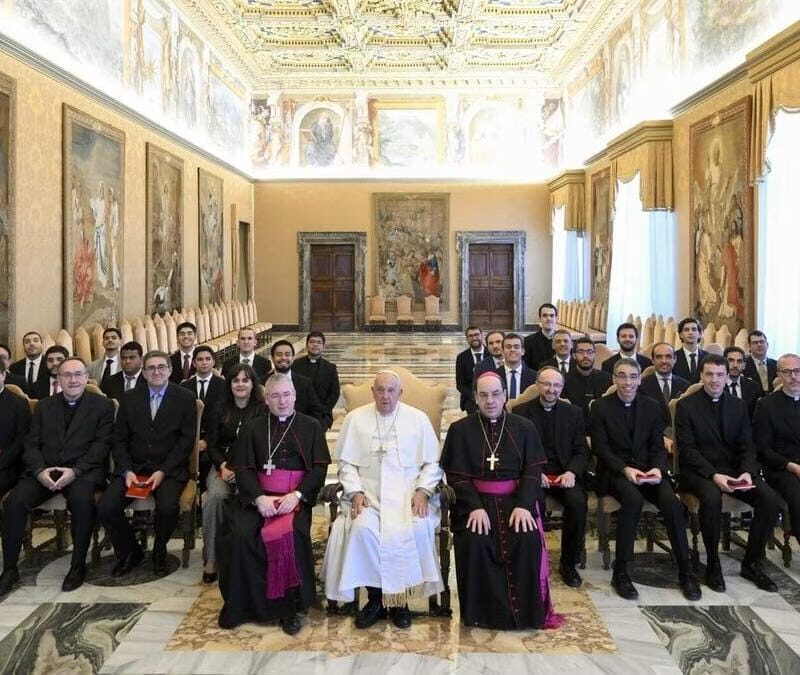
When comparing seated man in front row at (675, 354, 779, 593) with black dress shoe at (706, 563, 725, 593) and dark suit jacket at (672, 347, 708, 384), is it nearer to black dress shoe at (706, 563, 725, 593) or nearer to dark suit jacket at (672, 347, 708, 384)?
black dress shoe at (706, 563, 725, 593)

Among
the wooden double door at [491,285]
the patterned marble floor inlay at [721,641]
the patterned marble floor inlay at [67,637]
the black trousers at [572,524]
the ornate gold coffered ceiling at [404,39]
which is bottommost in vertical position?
the patterned marble floor inlay at [721,641]

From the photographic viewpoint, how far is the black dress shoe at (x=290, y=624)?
4.19 metres

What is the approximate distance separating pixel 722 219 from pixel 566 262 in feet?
28.6

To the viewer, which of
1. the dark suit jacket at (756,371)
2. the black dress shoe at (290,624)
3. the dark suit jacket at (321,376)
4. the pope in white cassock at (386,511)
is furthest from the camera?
the dark suit jacket at (321,376)

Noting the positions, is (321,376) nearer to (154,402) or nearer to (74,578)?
(154,402)

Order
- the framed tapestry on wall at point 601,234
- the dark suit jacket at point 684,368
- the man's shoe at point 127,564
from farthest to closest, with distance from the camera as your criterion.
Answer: the framed tapestry on wall at point 601,234 < the dark suit jacket at point 684,368 < the man's shoe at point 127,564

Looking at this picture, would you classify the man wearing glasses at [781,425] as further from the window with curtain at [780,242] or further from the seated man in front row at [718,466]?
the window with curtain at [780,242]

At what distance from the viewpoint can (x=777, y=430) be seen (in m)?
5.37

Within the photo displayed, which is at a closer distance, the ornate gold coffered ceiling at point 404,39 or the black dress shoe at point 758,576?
the black dress shoe at point 758,576

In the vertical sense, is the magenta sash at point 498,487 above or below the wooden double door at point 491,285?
below

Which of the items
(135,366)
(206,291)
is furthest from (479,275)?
(135,366)

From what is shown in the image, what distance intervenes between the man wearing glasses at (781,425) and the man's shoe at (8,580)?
17.3 feet

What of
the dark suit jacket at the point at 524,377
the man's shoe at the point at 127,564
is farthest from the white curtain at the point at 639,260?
the man's shoe at the point at 127,564

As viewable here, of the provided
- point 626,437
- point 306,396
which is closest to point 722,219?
point 626,437
